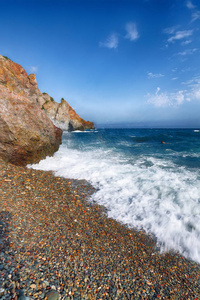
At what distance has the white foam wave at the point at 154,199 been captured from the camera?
4633 millimetres

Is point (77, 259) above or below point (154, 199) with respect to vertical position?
above

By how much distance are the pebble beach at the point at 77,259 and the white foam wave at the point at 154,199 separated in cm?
56

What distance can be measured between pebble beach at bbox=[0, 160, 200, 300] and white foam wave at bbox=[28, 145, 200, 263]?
558 millimetres

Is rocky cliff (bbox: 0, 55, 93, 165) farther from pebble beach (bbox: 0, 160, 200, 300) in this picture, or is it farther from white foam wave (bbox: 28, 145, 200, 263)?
pebble beach (bbox: 0, 160, 200, 300)

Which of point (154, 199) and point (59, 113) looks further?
point (59, 113)

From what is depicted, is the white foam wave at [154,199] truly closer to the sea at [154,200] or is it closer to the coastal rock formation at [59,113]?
the sea at [154,200]

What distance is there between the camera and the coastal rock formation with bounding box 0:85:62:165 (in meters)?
7.79

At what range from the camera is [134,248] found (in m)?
3.93

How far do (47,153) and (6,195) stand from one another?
20.0 ft

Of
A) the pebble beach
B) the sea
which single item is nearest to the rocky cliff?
the sea

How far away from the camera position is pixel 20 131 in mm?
8258

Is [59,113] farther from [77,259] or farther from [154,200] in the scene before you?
[77,259]

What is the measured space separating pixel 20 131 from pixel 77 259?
7.73 metres

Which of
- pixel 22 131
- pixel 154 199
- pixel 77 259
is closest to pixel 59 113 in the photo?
pixel 22 131
